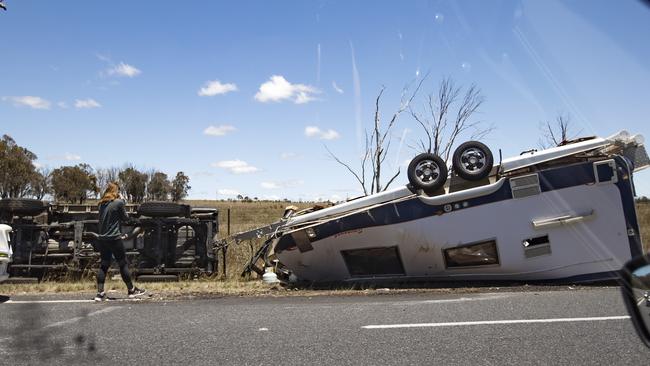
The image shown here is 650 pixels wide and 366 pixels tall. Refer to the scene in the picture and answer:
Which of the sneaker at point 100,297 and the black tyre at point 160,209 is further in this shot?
the black tyre at point 160,209

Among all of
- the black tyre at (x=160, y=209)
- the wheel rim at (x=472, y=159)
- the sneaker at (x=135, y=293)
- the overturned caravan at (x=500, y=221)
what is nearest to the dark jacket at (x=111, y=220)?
the sneaker at (x=135, y=293)

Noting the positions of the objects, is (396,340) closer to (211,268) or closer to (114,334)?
(114,334)

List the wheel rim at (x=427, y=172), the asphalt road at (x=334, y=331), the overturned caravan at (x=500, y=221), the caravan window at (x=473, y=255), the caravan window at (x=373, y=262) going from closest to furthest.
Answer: the asphalt road at (x=334, y=331) → the overturned caravan at (x=500, y=221) → the caravan window at (x=473, y=255) → the wheel rim at (x=427, y=172) → the caravan window at (x=373, y=262)

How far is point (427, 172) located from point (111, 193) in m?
5.02

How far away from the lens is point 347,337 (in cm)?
552

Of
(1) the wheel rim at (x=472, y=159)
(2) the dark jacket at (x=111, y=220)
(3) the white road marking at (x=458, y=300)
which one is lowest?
(3) the white road marking at (x=458, y=300)

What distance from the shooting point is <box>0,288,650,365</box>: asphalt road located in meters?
4.84

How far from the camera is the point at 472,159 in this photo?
29.1 ft

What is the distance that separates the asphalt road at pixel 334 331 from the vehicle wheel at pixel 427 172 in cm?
186

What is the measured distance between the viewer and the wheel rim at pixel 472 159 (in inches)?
347

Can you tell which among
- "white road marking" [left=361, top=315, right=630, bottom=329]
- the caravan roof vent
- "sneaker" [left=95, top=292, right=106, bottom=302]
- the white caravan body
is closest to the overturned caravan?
the caravan roof vent

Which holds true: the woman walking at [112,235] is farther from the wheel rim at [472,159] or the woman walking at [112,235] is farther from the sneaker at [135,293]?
the wheel rim at [472,159]

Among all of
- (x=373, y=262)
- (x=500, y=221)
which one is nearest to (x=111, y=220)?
(x=373, y=262)

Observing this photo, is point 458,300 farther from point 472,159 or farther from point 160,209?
point 160,209
